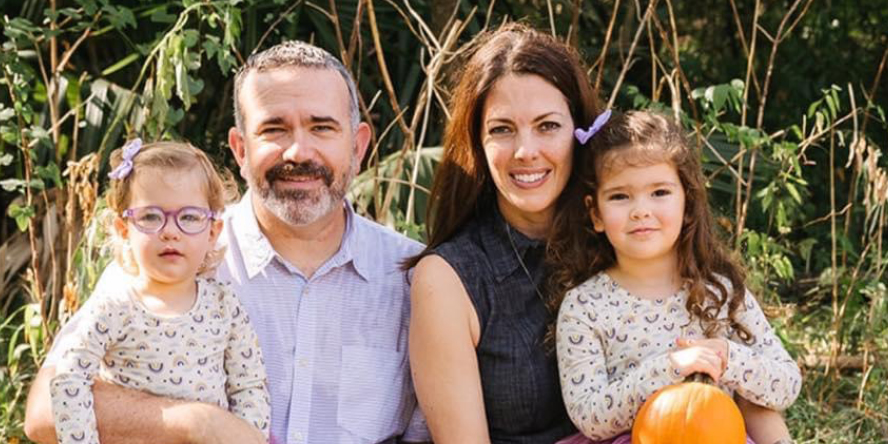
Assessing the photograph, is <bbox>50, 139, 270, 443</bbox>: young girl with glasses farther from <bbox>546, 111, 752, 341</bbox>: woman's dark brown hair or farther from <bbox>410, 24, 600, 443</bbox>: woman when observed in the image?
<bbox>546, 111, 752, 341</bbox>: woman's dark brown hair

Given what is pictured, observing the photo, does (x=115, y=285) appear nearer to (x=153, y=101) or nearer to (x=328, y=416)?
(x=328, y=416)

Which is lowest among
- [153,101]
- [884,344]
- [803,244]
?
[884,344]

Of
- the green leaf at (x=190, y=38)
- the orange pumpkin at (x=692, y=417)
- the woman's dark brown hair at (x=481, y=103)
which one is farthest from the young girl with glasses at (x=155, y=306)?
the green leaf at (x=190, y=38)

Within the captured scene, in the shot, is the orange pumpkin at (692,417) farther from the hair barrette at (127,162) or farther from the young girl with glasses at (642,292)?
the hair barrette at (127,162)

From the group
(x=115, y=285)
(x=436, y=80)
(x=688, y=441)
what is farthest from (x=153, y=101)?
(x=688, y=441)

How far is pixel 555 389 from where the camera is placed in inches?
136

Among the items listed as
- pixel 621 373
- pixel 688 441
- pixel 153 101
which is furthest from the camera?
pixel 153 101

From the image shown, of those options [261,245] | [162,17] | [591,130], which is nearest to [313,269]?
[261,245]

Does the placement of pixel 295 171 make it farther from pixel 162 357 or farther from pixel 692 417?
pixel 692 417

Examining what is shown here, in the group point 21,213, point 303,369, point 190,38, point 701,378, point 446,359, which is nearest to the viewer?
point 701,378

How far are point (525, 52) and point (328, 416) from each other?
1.11 metres

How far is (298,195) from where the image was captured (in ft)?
11.2

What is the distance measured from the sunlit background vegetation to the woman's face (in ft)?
2.73

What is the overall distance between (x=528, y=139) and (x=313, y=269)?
69 cm
